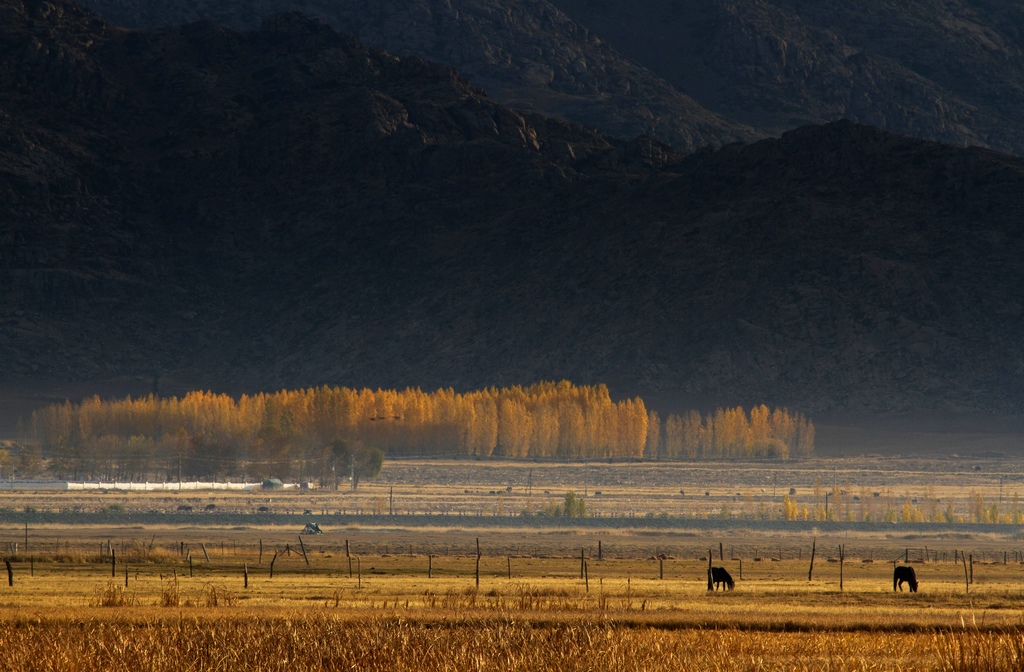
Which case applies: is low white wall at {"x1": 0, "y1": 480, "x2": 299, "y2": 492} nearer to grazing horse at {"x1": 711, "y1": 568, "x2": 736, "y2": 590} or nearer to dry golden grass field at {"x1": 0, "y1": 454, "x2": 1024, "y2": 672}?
dry golden grass field at {"x1": 0, "y1": 454, "x2": 1024, "y2": 672}

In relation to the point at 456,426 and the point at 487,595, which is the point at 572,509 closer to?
the point at 487,595

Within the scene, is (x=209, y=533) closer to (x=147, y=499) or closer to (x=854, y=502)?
(x=147, y=499)

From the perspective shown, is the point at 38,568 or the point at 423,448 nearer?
the point at 38,568

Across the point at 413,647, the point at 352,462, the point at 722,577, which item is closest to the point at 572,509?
the point at 352,462

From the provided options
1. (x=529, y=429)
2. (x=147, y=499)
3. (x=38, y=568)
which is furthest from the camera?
(x=529, y=429)

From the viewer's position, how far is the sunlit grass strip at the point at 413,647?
3303 cm

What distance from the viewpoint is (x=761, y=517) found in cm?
11625

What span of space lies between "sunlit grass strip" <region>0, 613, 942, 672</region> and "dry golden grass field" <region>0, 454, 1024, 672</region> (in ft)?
0.26

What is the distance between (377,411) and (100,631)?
480 ft

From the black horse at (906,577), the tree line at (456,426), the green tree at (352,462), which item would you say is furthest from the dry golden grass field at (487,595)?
the tree line at (456,426)

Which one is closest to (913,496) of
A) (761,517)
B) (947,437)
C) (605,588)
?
(761,517)

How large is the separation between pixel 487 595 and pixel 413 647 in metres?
17.6

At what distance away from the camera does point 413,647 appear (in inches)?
1374

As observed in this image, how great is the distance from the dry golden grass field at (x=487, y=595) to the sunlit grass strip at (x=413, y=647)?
0.26 ft
